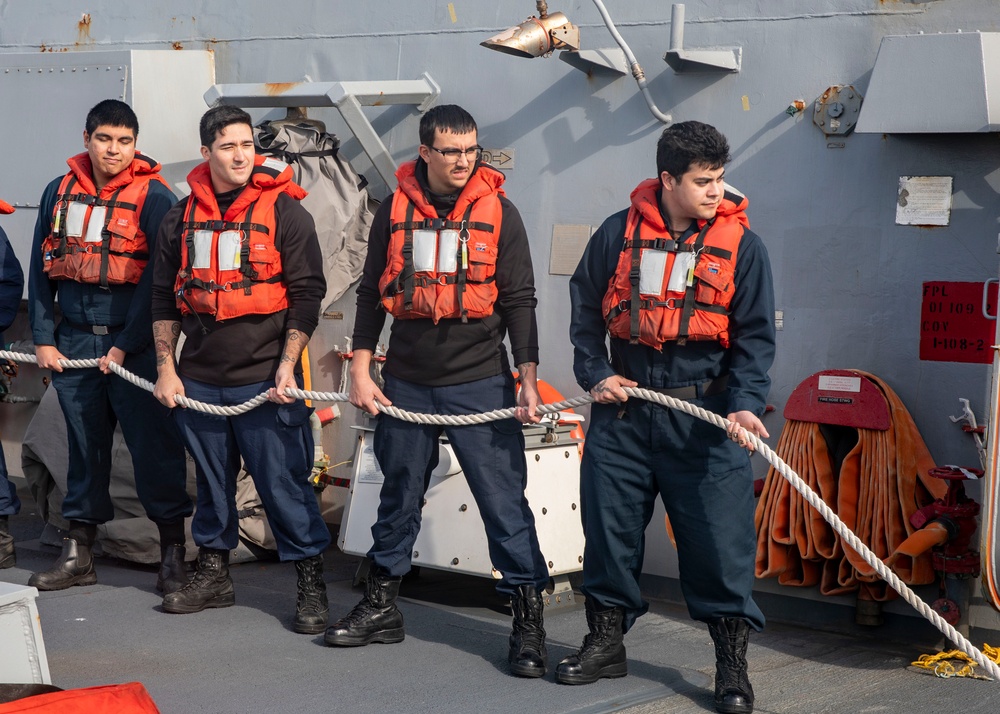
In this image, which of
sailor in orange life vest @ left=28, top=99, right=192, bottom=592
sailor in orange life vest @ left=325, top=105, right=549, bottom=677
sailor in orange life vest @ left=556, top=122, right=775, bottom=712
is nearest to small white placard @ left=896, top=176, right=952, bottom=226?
sailor in orange life vest @ left=556, top=122, right=775, bottom=712

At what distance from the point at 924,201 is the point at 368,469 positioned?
8.94 ft

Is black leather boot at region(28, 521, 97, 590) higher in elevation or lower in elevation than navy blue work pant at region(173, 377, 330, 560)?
lower

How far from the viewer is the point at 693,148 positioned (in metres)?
3.83

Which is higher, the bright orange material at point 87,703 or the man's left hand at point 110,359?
the man's left hand at point 110,359

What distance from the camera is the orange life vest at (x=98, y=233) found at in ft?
16.6

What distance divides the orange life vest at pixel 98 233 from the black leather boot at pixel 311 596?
148cm

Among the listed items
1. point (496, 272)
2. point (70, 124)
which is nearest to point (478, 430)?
point (496, 272)

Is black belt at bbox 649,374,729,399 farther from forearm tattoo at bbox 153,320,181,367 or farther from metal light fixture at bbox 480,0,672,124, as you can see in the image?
forearm tattoo at bbox 153,320,181,367

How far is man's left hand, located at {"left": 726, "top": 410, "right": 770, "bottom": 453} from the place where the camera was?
3.70m

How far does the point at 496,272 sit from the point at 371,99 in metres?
2.06

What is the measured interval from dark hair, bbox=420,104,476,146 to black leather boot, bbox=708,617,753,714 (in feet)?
6.34

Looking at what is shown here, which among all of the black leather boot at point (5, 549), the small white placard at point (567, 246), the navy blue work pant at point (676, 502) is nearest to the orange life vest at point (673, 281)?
the navy blue work pant at point (676, 502)

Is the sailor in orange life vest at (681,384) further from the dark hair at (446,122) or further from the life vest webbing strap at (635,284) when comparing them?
the dark hair at (446,122)

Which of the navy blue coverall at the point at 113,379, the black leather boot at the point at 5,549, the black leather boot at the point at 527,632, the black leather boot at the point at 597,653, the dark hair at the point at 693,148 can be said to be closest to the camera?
the dark hair at the point at 693,148
